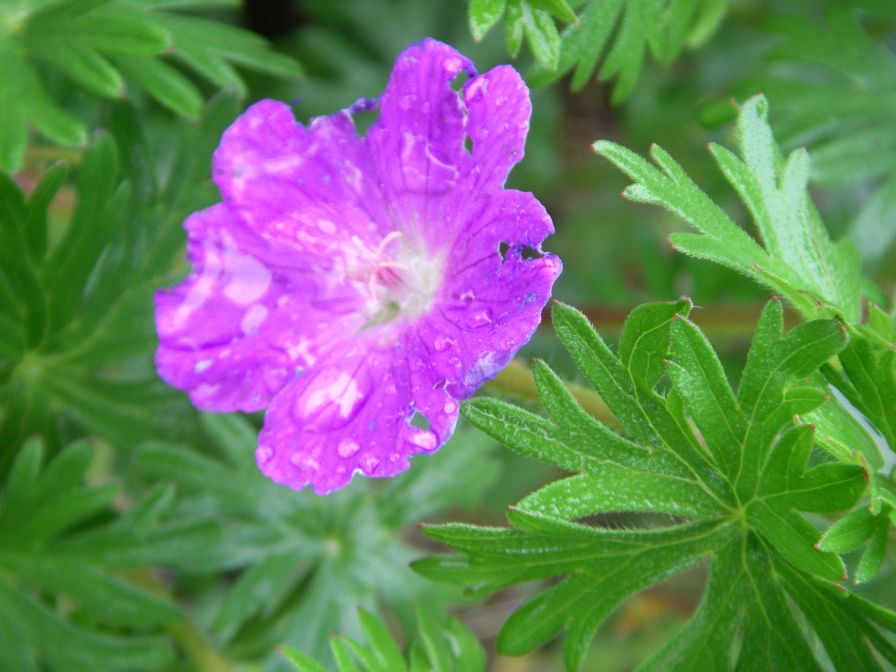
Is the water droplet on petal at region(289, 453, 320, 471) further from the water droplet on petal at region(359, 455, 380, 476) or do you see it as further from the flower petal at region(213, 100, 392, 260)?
the flower petal at region(213, 100, 392, 260)

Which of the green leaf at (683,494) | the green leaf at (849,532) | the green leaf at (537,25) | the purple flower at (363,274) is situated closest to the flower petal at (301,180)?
the purple flower at (363,274)

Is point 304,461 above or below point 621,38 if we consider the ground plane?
below

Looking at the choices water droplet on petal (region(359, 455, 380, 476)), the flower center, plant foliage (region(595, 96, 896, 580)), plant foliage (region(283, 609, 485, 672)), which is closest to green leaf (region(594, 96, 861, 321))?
plant foliage (region(595, 96, 896, 580))

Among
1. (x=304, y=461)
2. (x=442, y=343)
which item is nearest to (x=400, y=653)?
(x=304, y=461)

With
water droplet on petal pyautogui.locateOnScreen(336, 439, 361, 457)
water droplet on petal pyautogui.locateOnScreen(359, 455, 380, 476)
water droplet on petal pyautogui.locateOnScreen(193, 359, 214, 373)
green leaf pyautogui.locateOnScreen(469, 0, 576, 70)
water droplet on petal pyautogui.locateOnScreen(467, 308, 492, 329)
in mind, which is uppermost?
green leaf pyautogui.locateOnScreen(469, 0, 576, 70)

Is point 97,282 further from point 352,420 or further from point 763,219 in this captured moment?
point 763,219

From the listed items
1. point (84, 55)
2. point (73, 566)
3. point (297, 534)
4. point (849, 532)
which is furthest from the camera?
point (297, 534)
